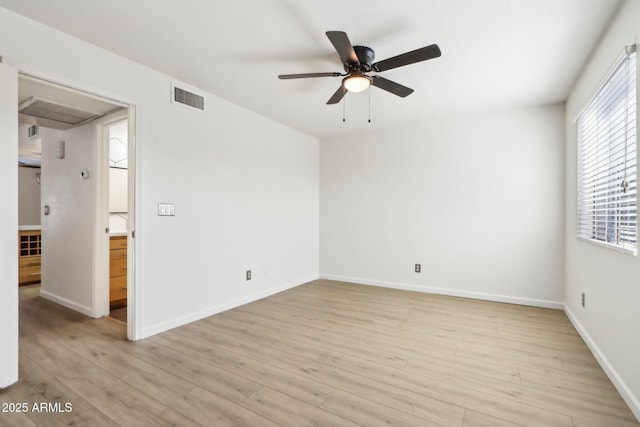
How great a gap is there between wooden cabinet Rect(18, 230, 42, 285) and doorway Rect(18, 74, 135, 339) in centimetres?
111

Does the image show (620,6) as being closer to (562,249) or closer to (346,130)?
(562,249)

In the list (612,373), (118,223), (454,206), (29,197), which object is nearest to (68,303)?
(118,223)

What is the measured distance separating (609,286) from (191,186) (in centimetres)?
359

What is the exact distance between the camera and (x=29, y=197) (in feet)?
19.0

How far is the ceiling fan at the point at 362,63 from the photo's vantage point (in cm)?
198

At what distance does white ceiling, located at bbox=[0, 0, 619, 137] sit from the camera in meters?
1.94

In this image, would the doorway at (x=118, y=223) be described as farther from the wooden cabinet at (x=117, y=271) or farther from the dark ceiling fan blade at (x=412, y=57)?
the dark ceiling fan blade at (x=412, y=57)

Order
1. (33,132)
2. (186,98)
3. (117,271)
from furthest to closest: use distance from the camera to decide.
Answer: (33,132) < (117,271) < (186,98)

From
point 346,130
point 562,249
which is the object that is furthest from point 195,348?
point 562,249

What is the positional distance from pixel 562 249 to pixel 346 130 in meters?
3.20

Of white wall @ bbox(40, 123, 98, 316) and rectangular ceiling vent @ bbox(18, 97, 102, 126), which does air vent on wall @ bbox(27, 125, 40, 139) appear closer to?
white wall @ bbox(40, 123, 98, 316)

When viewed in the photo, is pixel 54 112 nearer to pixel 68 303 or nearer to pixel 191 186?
pixel 191 186

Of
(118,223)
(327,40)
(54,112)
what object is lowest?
(118,223)

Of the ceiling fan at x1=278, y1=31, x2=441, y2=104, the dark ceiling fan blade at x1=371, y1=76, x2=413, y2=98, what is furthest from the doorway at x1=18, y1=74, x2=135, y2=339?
the dark ceiling fan blade at x1=371, y1=76, x2=413, y2=98
